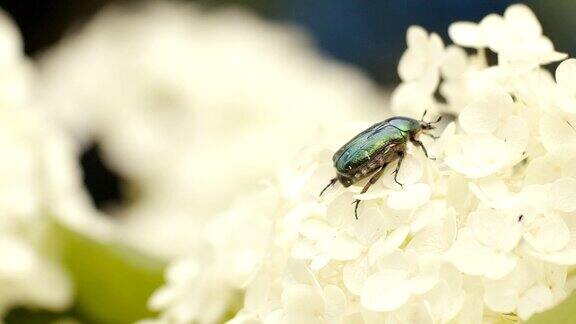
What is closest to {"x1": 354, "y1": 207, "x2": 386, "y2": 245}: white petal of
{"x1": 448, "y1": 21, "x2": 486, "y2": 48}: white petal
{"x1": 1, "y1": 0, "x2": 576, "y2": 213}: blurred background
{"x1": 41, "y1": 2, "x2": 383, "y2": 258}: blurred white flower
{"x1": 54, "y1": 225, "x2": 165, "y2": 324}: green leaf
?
{"x1": 448, "y1": 21, "x2": 486, "y2": 48}: white petal

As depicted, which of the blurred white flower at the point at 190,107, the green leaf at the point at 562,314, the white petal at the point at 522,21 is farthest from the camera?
the blurred white flower at the point at 190,107

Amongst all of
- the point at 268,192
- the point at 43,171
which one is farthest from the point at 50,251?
the point at 268,192

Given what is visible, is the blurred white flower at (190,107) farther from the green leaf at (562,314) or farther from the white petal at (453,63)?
the green leaf at (562,314)

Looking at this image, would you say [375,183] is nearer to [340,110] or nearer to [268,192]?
[268,192]

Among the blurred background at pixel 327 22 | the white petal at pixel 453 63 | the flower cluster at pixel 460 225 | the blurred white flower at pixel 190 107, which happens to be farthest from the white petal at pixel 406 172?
the blurred background at pixel 327 22

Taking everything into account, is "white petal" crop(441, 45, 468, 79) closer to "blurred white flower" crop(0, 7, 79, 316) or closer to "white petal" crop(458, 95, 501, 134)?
"white petal" crop(458, 95, 501, 134)

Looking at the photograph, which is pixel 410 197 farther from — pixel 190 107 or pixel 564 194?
pixel 190 107
